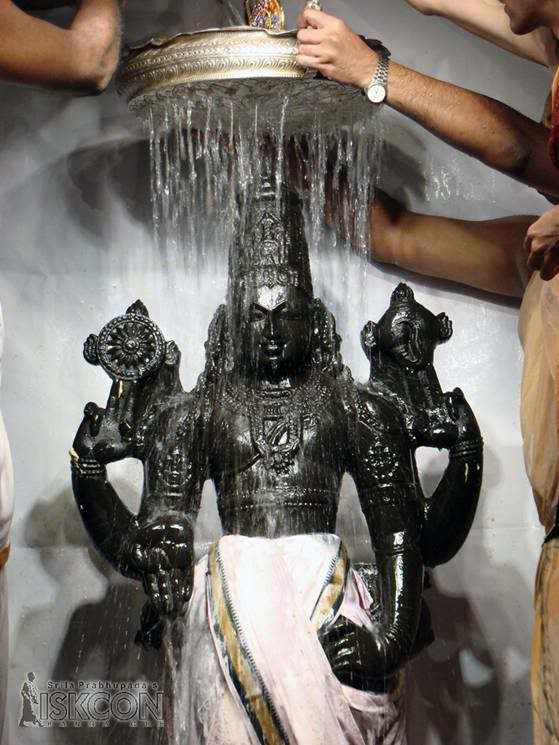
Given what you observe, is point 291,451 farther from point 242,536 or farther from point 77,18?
point 77,18

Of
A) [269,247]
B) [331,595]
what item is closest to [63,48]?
[269,247]

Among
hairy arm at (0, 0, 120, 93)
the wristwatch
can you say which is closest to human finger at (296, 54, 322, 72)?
the wristwatch

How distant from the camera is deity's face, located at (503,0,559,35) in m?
2.63

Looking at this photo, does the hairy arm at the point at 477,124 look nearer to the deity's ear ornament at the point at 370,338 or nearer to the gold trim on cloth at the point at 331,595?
the deity's ear ornament at the point at 370,338

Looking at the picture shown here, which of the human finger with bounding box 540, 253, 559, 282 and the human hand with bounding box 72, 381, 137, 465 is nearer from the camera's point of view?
the human finger with bounding box 540, 253, 559, 282

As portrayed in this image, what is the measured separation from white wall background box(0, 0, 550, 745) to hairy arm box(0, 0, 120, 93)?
0.44 meters

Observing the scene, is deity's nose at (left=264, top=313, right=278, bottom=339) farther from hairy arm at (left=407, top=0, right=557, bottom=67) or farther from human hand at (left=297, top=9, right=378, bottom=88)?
hairy arm at (left=407, top=0, right=557, bottom=67)

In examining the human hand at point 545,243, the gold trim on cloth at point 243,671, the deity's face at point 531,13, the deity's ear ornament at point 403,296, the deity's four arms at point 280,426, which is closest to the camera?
the human hand at point 545,243

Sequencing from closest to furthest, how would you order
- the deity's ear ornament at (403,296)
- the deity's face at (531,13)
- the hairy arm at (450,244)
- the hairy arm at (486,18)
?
the deity's face at (531,13) → the deity's ear ornament at (403,296) → the hairy arm at (486,18) → the hairy arm at (450,244)

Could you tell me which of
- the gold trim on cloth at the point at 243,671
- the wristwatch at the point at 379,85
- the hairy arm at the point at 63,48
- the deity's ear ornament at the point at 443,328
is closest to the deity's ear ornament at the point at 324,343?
the deity's ear ornament at the point at 443,328

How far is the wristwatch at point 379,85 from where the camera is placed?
279 cm

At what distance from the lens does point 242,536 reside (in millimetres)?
2699

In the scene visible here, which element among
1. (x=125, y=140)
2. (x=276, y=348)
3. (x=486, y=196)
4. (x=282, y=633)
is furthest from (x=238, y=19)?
(x=282, y=633)

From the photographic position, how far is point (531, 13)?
2.64 metres
